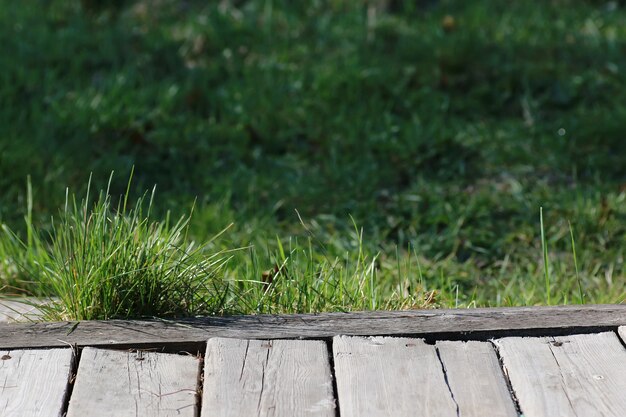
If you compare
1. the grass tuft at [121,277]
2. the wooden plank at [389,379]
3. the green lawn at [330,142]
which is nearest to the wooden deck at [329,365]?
the wooden plank at [389,379]

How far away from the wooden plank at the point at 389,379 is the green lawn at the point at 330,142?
1.46ft

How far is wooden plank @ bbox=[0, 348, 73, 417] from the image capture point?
1938 millimetres

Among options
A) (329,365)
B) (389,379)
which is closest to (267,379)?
(329,365)

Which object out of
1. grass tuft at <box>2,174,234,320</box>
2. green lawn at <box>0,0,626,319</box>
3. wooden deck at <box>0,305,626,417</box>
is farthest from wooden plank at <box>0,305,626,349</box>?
green lawn at <box>0,0,626,319</box>

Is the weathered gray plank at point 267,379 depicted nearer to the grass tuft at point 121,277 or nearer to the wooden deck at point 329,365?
the wooden deck at point 329,365

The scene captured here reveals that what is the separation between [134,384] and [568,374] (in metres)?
0.95

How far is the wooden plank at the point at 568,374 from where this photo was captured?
6.36 ft


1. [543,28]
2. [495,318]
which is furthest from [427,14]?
[495,318]

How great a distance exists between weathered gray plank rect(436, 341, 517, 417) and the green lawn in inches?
17.7

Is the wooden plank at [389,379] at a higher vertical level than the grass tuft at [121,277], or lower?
lower

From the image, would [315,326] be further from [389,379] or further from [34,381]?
[34,381]

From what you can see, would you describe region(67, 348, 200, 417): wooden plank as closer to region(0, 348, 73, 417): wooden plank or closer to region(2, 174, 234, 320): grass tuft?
region(0, 348, 73, 417): wooden plank

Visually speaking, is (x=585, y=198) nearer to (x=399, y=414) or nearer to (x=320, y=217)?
(x=320, y=217)

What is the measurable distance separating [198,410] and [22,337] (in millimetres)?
541
